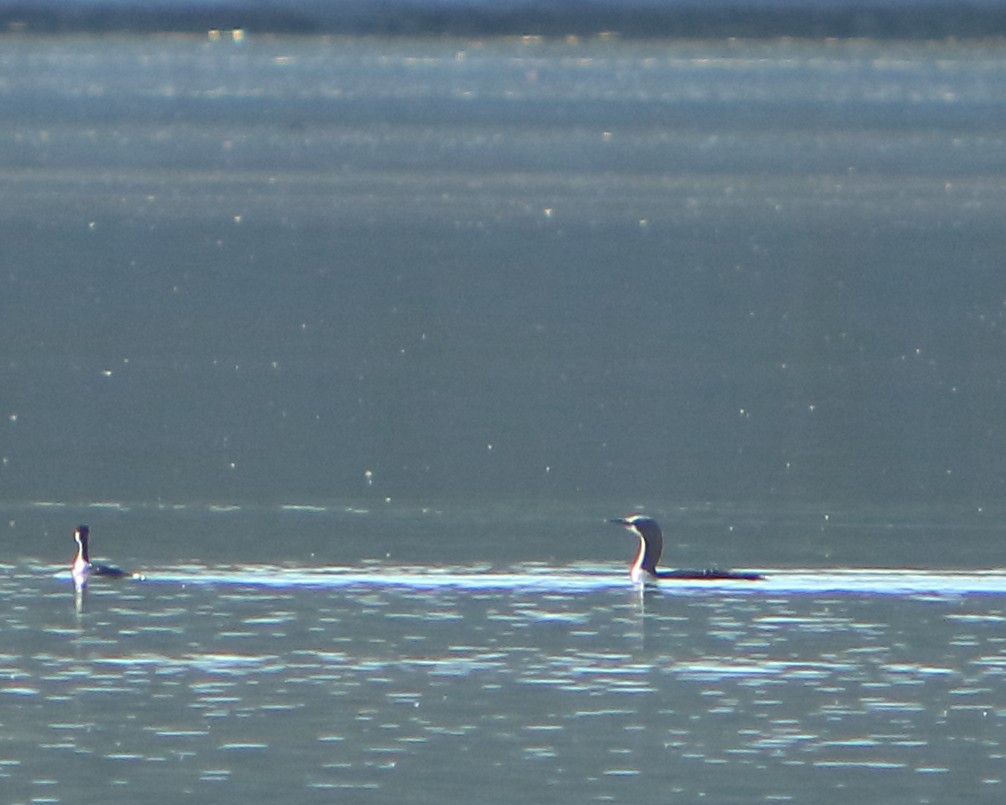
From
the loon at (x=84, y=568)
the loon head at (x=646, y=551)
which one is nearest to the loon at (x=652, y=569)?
the loon head at (x=646, y=551)

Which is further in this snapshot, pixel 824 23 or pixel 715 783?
pixel 824 23

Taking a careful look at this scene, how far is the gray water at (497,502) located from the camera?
32.1 feet

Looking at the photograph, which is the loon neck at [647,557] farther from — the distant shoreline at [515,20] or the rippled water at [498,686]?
the distant shoreline at [515,20]

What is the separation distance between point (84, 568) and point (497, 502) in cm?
332

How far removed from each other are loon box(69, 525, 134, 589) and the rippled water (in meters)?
0.08

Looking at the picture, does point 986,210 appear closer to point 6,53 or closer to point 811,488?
point 811,488

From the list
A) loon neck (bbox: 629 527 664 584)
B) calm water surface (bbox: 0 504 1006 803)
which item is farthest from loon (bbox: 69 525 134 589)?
loon neck (bbox: 629 527 664 584)

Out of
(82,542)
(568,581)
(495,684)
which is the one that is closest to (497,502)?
(568,581)

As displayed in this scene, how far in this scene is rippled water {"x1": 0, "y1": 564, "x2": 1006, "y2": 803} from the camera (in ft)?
30.6

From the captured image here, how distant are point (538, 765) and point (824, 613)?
2705 mm

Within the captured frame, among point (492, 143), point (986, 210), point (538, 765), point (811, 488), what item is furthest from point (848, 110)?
point (538, 765)

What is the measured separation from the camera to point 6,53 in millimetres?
123188

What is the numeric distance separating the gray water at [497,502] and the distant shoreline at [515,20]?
63527 mm

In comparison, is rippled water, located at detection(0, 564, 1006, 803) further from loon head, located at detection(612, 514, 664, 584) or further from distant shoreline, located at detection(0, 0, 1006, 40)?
distant shoreline, located at detection(0, 0, 1006, 40)
